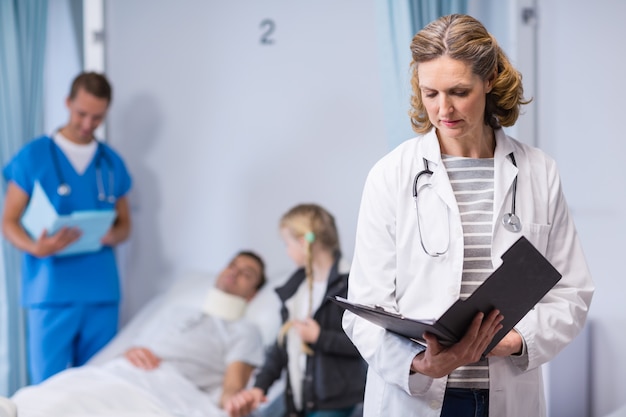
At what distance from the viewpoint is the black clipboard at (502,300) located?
4.33 feet

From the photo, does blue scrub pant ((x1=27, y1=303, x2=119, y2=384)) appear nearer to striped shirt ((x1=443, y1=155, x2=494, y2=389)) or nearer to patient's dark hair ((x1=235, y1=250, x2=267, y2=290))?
patient's dark hair ((x1=235, y1=250, x2=267, y2=290))

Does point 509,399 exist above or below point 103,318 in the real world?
above

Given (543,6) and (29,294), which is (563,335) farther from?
(29,294)

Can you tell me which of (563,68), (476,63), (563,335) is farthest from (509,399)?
(563,68)

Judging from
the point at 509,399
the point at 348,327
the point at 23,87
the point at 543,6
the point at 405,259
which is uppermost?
the point at 543,6

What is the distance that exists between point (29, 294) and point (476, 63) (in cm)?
235

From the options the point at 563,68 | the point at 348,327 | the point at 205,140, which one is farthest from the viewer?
the point at 205,140

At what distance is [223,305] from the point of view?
3205 mm

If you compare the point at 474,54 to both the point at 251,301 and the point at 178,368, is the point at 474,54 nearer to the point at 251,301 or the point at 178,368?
the point at 178,368

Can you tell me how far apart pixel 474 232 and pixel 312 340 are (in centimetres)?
123

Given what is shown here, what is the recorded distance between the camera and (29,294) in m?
3.25

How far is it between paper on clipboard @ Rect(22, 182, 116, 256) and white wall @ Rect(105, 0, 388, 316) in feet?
1.84

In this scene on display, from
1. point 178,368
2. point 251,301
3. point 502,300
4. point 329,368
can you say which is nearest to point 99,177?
point 251,301

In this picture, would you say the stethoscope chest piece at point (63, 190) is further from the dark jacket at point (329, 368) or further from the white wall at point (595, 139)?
the white wall at point (595, 139)
